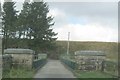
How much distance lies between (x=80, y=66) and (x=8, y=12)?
34.3m

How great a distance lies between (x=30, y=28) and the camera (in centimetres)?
4888

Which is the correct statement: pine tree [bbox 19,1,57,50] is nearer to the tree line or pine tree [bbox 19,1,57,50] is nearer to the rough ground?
the tree line

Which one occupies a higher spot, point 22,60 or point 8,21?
point 8,21

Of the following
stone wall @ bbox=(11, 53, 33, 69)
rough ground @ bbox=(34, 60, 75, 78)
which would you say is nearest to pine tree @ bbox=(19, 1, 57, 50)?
rough ground @ bbox=(34, 60, 75, 78)

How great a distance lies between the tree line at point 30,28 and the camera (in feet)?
158

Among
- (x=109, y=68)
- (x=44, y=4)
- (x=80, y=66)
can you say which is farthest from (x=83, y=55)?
(x=44, y=4)

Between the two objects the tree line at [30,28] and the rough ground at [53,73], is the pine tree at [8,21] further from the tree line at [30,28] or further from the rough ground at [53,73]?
the rough ground at [53,73]

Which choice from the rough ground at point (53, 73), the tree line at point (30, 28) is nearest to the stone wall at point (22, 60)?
the rough ground at point (53, 73)

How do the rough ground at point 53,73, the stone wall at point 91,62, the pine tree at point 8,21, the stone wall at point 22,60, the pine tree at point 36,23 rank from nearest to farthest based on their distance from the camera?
the rough ground at point 53,73 < the stone wall at point 22,60 < the stone wall at point 91,62 < the pine tree at point 36,23 < the pine tree at point 8,21

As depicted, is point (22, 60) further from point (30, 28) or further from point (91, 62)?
point (30, 28)

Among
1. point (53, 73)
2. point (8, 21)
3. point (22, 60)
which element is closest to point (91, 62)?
point (53, 73)

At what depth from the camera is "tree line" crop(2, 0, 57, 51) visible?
4803 cm

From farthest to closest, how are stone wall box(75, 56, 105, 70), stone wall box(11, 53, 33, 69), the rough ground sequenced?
1. stone wall box(75, 56, 105, 70)
2. stone wall box(11, 53, 33, 69)
3. the rough ground

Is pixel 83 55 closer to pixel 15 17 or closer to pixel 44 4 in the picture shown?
pixel 44 4
